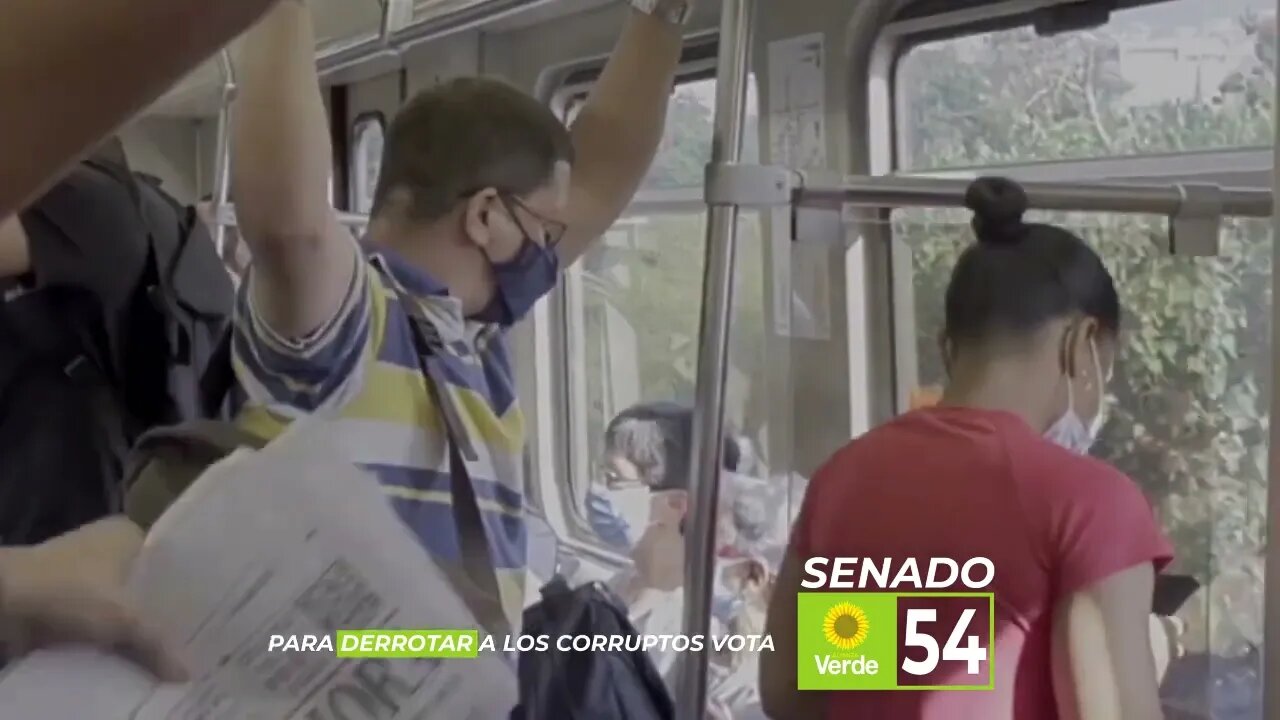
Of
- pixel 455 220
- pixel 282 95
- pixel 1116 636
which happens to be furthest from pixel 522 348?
pixel 1116 636

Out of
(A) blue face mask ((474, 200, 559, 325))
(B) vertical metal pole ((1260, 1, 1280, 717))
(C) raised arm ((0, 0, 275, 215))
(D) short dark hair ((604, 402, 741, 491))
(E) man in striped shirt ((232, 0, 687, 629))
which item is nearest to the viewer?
(C) raised arm ((0, 0, 275, 215))

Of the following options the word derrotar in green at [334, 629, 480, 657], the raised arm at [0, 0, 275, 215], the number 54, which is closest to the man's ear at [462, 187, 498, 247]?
the word derrotar in green at [334, 629, 480, 657]

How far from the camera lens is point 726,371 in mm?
760

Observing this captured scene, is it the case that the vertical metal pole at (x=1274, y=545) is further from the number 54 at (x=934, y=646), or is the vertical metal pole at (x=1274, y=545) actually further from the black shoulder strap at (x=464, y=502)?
the black shoulder strap at (x=464, y=502)

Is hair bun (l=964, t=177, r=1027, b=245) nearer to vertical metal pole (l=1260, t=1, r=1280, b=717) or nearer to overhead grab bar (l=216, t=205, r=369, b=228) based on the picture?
vertical metal pole (l=1260, t=1, r=1280, b=717)

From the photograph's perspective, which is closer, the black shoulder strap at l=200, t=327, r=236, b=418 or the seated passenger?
the black shoulder strap at l=200, t=327, r=236, b=418

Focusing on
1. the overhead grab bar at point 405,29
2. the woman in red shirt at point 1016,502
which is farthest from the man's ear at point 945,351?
the overhead grab bar at point 405,29

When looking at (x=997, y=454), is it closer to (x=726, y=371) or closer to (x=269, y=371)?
(x=726, y=371)

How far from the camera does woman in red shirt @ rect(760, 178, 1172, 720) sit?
0.66 meters

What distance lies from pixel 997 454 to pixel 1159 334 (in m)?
0.13

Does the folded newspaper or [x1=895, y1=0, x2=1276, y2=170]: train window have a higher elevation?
[x1=895, y1=0, x2=1276, y2=170]: train window

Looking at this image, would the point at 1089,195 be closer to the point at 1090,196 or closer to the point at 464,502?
the point at 1090,196

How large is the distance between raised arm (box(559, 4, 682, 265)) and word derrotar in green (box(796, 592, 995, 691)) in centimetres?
26

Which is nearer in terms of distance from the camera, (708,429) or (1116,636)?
(1116,636)
